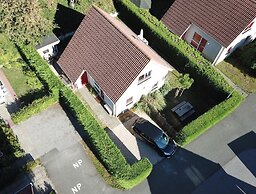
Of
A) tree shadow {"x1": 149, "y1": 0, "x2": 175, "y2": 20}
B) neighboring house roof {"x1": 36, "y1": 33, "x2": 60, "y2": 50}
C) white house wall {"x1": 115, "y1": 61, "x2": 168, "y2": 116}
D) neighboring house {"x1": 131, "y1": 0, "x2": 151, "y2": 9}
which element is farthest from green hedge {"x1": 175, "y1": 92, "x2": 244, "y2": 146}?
neighboring house roof {"x1": 36, "y1": 33, "x2": 60, "y2": 50}

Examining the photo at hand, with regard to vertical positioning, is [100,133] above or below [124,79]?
below

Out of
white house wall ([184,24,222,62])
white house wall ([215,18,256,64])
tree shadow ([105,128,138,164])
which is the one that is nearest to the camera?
tree shadow ([105,128,138,164])

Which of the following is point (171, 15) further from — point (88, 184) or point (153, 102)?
point (88, 184)

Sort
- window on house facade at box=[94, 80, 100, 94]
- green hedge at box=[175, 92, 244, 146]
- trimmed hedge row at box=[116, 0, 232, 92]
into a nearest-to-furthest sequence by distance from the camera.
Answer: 1. green hedge at box=[175, 92, 244, 146]
2. window on house facade at box=[94, 80, 100, 94]
3. trimmed hedge row at box=[116, 0, 232, 92]

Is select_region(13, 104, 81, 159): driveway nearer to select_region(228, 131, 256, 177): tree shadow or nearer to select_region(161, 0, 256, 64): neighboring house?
select_region(228, 131, 256, 177): tree shadow

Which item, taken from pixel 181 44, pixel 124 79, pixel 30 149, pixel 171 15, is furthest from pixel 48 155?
pixel 171 15

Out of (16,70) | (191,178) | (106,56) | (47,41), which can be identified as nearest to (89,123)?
(106,56)
